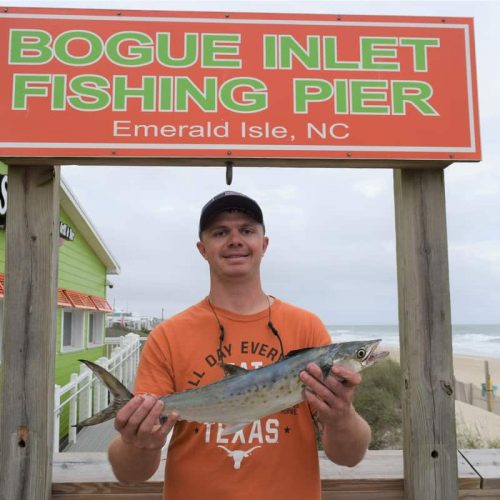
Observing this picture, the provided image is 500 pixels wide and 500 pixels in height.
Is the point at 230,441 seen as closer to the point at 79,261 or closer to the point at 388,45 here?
the point at 388,45

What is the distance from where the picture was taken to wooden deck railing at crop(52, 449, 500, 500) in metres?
2.51

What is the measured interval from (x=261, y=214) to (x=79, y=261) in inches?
491

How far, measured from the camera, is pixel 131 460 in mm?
2160

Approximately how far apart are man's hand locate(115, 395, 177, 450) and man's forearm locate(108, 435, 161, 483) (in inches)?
4.1

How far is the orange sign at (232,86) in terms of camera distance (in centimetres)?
246

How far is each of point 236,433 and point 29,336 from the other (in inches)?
44.5

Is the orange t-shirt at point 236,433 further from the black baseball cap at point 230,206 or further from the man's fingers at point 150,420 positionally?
the black baseball cap at point 230,206

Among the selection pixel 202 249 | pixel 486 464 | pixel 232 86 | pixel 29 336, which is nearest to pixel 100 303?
pixel 29 336

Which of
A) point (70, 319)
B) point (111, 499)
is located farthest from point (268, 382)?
point (70, 319)

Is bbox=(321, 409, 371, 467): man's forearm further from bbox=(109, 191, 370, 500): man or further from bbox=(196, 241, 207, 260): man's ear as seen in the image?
bbox=(196, 241, 207, 260): man's ear

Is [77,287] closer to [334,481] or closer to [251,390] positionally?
[334,481]

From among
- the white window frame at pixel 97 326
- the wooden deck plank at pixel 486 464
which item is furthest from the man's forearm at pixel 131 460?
the white window frame at pixel 97 326

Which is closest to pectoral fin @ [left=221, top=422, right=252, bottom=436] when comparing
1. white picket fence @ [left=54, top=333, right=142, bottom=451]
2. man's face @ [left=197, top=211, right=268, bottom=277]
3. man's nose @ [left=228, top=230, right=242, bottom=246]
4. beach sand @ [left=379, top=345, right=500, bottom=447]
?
man's face @ [left=197, top=211, right=268, bottom=277]

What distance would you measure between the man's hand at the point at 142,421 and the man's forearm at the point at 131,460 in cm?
10
